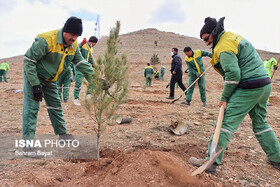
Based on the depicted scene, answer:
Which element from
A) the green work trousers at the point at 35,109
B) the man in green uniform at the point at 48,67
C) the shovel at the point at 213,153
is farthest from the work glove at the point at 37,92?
the shovel at the point at 213,153

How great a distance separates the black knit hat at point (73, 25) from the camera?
104 inches

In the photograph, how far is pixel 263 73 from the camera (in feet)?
8.36

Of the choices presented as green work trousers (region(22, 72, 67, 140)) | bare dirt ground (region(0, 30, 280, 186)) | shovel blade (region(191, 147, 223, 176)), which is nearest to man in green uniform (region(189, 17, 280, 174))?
shovel blade (region(191, 147, 223, 176))

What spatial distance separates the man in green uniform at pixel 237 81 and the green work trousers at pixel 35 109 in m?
2.14

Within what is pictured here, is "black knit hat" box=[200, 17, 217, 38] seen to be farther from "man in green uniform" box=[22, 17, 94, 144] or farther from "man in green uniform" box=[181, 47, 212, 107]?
"man in green uniform" box=[181, 47, 212, 107]

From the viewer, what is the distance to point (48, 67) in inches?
111

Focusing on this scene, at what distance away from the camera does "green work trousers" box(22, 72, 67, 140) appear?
9.34 ft

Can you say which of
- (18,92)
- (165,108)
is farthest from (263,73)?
(18,92)

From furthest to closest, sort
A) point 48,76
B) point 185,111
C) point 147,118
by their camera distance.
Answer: point 185,111 < point 147,118 < point 48,76

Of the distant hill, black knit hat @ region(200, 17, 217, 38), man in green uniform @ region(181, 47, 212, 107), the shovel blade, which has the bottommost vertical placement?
the shovel blade

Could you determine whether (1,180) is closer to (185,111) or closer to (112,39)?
(112,39)

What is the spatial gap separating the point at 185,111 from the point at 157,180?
4.21 meters

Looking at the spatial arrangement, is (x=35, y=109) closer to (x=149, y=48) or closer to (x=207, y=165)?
(x=207, y=165)

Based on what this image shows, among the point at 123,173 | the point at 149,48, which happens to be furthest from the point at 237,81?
the point at 149,48
